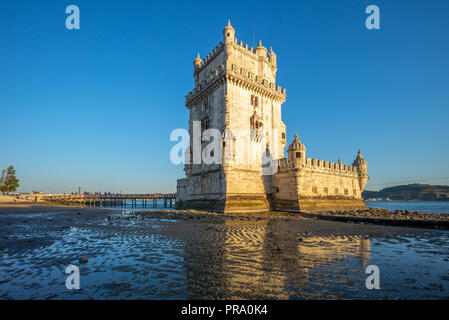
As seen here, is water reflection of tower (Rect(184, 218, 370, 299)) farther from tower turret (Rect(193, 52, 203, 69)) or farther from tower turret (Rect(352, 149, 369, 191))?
tower turret (Rect(193, 52, 203, 69))

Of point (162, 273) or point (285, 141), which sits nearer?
point (162, 273)

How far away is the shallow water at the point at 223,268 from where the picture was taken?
14.1 ft

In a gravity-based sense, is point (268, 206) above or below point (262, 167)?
below

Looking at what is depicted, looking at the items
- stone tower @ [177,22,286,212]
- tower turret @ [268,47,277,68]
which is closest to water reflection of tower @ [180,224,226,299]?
stone tower @ [177,22,286,212]

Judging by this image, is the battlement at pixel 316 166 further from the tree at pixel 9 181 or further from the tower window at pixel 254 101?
the tree at pixel 9 181

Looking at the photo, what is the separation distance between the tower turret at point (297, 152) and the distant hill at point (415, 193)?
555ft

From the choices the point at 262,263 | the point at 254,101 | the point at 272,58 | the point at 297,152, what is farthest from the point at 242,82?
the point at 262,263

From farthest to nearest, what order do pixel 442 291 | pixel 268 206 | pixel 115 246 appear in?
pixel 268 206 → pixel 115 246 → pixel 442 291

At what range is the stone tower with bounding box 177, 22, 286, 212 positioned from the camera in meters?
26.1

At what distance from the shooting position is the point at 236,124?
90.4 feet

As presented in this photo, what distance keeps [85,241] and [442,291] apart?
11.7 metres
